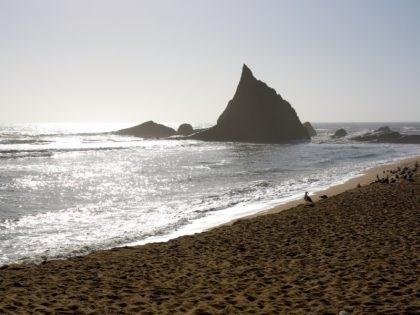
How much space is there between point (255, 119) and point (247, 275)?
10356cm

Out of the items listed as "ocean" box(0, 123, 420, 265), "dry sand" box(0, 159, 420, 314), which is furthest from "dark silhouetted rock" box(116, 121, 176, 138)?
"dry sand" box(0, 159, 420, 314)

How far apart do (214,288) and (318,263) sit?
3.36 m

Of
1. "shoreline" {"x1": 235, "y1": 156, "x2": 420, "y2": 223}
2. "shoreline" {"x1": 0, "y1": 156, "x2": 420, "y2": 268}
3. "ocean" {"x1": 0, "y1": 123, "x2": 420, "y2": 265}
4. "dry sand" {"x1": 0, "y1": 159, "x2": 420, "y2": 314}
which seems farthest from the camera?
"shoreline" {"x1": 235, "y1": 156, "x2": 420, "y2": 223}

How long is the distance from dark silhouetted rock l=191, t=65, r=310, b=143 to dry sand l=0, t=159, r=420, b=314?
9459cm

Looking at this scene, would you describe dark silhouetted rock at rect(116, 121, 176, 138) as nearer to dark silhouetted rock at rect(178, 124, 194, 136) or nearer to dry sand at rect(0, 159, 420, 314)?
dark silhouetted rock at rect(178, 124, 194, 136)

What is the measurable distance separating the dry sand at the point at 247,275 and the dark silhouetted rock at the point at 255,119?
94.6m

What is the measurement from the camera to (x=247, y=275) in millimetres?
10789

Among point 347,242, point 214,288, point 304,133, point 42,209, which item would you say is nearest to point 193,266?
point 214,288

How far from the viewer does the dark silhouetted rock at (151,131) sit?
130 m

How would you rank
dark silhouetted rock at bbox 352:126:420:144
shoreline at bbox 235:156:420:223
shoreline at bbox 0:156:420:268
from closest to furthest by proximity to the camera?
shoreline at bbox 0:156:420:268 < shoreline at bbox 235:156:420:223 < dark silhouetted rock at bbox 352:126:420:144

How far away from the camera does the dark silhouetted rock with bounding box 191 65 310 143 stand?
111562 mm

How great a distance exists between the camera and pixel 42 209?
22859 mm

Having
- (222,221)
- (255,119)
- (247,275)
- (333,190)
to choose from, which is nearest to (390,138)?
(255,119)

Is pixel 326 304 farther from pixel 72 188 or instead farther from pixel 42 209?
pixel 72 188
